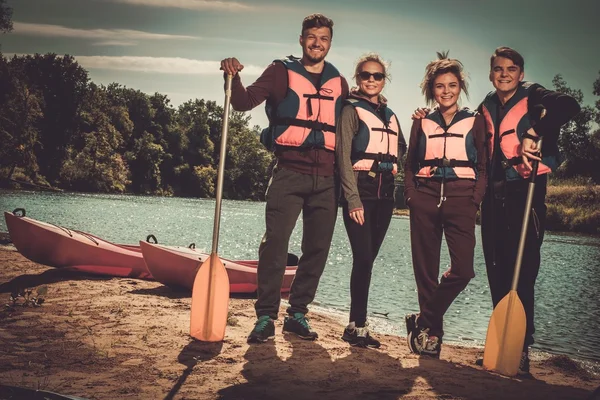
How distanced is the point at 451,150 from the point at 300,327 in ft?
5.48

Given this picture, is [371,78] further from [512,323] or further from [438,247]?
[512,323]

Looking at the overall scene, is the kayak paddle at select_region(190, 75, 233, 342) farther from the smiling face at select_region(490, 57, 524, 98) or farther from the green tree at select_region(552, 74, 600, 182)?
the green tree at select_region(552, 74, 600, 182)

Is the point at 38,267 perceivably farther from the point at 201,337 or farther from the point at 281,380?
the point at 281,380

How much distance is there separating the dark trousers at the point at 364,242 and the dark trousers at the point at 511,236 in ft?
2.30

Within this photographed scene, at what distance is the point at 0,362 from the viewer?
134 inches

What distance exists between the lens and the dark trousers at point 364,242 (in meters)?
4.14

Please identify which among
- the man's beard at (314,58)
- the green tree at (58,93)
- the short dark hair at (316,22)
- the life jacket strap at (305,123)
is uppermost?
the green tree at (58,93)

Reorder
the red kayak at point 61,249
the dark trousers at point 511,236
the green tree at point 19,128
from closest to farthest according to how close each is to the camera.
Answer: the dark trousers at point 511,236, the red kayak at point 61,249, the green tree at point 19,128

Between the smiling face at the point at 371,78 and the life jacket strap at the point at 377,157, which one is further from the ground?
the smiling face at the point at 371,78

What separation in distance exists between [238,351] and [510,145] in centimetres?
225

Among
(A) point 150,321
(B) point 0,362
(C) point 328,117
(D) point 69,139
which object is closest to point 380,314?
(A) point 150,321

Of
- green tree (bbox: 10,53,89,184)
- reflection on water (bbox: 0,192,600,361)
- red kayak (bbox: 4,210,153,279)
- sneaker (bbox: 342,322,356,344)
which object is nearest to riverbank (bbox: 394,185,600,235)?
reflection on water (bbox: 0,192,600,361)

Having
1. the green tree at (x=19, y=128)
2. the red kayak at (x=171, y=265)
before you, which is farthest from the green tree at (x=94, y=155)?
the red kayak at (x=171, y=265)

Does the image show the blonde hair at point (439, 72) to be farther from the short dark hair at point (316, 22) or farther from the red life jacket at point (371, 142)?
the short dark hair at point (316, 22)
